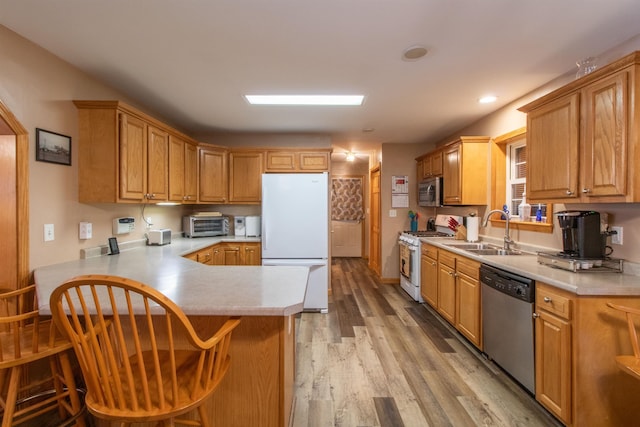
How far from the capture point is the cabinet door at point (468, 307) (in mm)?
2582

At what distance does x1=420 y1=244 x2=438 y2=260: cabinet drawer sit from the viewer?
347 centimetres

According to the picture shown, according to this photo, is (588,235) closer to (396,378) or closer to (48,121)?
(396,378)

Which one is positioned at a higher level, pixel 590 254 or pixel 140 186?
pixel 140 186

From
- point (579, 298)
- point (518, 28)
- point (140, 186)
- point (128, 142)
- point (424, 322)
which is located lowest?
point (424, 322)

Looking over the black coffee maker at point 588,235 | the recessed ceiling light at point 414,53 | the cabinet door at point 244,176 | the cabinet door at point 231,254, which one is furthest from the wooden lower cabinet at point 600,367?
the cabinet door at point 244,176

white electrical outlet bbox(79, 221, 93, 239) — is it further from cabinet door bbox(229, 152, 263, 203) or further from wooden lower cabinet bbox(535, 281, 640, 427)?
wooden lower cabinet bbox(535, 281, 640, 427)

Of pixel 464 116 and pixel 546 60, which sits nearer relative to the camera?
pixel 546 60

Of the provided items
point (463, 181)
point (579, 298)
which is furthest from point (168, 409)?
point (463, 181)

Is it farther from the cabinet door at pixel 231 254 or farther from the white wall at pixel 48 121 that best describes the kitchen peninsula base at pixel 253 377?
the cabinet door at pixel 231 254

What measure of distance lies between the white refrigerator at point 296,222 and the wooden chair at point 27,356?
2.14 m

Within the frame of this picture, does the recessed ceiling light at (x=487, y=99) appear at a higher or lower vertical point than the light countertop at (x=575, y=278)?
higher

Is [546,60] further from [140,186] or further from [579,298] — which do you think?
[140,186]

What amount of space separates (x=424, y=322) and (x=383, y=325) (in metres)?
0.48

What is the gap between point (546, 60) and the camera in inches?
86.0
